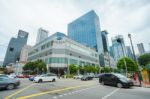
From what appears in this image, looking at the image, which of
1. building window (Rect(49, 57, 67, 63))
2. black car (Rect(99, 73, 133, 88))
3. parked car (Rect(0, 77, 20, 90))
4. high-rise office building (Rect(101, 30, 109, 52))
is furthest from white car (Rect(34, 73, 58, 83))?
high-rise office building (Rect(101, 30, 109, 52))

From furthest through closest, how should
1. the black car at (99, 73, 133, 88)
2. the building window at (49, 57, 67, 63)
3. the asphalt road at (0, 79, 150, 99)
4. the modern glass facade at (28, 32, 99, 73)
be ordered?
the modern glass facade at (28, 32, 99, 73), the building window at (49, 57, 67, 63), the black car at (99, 73, 133, 88), the asphalt road at (0, 79, 150, 99)

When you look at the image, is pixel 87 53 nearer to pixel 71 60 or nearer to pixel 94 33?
pixel 71 60

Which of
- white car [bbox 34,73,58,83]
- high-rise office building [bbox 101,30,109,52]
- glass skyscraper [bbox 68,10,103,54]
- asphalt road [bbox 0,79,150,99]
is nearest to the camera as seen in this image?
asphalt road [bbox 0,79,150,99]

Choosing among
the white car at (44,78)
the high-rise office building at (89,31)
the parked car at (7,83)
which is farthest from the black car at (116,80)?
the high-rise office building at (89,31)

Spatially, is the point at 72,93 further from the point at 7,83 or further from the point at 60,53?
the point at 60,53

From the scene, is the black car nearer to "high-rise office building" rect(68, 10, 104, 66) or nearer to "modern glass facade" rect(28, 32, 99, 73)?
"modern glass facade" rect(28, 32, 99, 73)

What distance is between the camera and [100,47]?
11112cm

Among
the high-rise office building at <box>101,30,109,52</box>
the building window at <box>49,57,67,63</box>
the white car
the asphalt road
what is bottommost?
the asphalt road

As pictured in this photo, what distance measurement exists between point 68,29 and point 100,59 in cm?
5217

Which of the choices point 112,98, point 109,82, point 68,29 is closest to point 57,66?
point 109,82

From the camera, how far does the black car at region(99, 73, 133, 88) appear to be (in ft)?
49.5

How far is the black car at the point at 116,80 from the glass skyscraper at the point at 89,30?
84.0 meters

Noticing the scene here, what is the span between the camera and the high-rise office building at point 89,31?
108000 mm

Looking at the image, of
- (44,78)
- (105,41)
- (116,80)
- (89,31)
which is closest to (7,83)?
(44,78)
